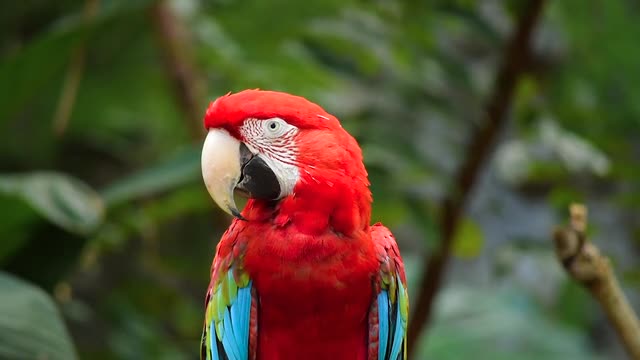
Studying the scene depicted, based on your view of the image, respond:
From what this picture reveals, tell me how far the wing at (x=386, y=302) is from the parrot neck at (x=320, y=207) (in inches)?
1.6

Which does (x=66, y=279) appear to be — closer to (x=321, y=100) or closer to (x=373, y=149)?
(x=373, y=149)

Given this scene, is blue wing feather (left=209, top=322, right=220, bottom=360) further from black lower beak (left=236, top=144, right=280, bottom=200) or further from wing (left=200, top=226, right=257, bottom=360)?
black lower beak (left=236, top=144, right=280, bottom=200)

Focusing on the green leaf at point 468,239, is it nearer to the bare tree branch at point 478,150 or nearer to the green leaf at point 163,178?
the bare tree branch at point 478,150

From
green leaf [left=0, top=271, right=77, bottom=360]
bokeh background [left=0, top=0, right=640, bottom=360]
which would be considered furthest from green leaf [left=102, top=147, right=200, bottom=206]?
green leaf [left=0, top=271, right=77, bottom=360]

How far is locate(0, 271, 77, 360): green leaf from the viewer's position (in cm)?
102

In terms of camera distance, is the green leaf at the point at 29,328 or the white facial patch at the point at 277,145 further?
the green leaf at the point at 29,328

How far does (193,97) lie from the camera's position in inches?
65.2

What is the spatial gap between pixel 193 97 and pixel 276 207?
0.97 meters

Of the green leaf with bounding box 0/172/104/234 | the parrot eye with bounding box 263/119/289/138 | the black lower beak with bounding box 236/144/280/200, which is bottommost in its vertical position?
the black lower beak with bounding box 236/144/280/200

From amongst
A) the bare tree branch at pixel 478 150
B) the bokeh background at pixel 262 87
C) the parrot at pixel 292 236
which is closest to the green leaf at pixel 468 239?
the bokeh background at pixel 262 87

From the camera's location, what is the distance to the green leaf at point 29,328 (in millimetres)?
1017

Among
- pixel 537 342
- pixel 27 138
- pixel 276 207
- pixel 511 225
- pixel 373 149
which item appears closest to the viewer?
pixel 276 207

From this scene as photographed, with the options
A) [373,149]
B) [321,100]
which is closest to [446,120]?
[373,149]

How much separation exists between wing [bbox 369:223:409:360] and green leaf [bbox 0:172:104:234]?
0.57 m
